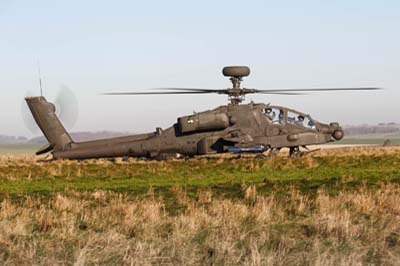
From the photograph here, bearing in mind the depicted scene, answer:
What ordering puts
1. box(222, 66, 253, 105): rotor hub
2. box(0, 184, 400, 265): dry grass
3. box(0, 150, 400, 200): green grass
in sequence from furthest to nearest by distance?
box(222, 66, 253, 105): rotor hub → box(0, 150, 400, 200): green grass → box(0, 184, 400, 265): dry grass

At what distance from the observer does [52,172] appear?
27281mm

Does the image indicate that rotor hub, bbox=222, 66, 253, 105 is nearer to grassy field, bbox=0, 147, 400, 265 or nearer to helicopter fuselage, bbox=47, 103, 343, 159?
helicopter fuselage, bbox=47, 103, 343, 159

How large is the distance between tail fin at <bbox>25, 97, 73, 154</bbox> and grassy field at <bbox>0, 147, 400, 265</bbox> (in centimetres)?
1216

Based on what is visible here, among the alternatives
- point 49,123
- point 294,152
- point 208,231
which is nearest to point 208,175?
point 294,152

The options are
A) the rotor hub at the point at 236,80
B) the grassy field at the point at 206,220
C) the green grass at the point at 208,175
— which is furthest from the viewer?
the rotor hub at the point at 236,80

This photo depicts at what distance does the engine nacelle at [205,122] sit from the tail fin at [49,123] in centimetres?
693

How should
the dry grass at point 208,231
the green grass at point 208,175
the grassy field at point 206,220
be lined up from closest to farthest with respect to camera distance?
1. the dry grass at point 208,231
2. the grassy field at point 206,220
3. the green grass at point 208,175

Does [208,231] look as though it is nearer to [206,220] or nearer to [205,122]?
[206,220]

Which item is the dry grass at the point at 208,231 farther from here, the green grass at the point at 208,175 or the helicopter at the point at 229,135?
the helicopter at the point at 229,135

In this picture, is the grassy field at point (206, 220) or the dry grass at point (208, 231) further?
the grassy field at point (206, 220)

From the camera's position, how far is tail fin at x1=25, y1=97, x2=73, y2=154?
3656 centimetres

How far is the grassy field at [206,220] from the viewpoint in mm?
9781

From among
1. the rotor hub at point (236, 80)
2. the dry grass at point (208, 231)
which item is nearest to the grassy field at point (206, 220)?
the dry grass at point (208, 231)

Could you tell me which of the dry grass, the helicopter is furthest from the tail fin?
the dry grass
